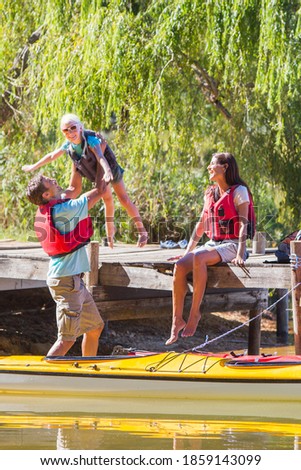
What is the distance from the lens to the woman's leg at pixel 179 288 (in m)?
9.02

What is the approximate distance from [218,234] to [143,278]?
3.82 feet

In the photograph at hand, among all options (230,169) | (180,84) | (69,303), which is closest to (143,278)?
(230,169)

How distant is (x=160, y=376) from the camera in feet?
27.0

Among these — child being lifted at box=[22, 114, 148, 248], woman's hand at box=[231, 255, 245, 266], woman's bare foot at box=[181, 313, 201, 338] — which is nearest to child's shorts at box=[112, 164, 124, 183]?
child being lifted at box=[22, 114, 148, 248]

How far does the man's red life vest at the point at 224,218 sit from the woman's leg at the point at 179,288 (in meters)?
0.30

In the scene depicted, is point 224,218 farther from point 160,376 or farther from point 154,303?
point 154,303

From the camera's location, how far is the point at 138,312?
37.8 ft

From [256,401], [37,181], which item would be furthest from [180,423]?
[37,181]

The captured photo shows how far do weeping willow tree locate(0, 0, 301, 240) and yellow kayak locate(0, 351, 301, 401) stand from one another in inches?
145

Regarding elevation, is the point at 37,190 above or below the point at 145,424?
above

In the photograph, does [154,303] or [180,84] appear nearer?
[154,303]

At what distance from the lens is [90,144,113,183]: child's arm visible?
349 inches

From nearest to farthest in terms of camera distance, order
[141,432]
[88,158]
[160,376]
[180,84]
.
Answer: [141,432]
[160,376]
[88,158]
[180,84]
